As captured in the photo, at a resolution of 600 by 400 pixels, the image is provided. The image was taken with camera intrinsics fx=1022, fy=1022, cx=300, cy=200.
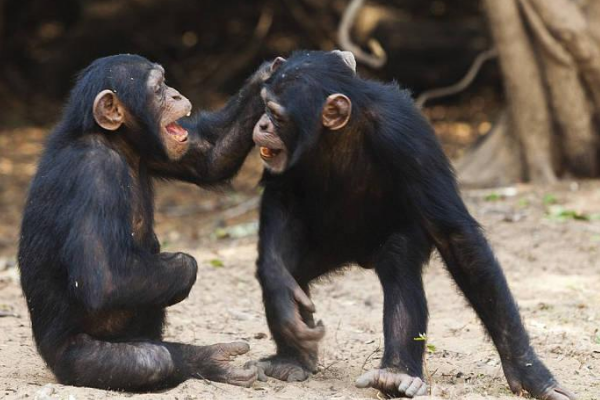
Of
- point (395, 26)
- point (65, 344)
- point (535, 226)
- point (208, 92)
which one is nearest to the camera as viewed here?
point (65, 344)

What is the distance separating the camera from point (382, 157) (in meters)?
5.78

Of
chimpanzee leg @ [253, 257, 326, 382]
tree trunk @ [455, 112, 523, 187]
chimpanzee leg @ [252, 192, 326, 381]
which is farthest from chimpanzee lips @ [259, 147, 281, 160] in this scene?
tree trunk @ [455, 112, 523, 187]

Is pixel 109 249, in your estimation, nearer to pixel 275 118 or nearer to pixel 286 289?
pixel 286 289

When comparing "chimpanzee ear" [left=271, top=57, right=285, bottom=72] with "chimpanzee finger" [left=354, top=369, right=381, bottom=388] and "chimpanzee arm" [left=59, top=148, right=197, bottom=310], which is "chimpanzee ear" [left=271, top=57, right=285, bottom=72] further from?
"chimpanzee finger" [left=354, top=369, right=381, bottom=388]

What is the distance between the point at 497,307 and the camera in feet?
18.7

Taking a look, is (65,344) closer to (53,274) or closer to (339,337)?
(53,274)

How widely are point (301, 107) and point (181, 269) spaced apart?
1125 millimetres

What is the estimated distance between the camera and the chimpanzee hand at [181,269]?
5496 mm

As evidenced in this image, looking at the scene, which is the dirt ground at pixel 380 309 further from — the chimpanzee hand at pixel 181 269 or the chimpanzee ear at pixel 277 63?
the chimpanzee ear at pixel 277 63

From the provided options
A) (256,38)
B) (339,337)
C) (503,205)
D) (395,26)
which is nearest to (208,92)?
(256,38)

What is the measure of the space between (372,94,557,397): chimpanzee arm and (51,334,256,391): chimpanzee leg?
1.54m

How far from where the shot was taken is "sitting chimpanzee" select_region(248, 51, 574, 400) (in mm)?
5633

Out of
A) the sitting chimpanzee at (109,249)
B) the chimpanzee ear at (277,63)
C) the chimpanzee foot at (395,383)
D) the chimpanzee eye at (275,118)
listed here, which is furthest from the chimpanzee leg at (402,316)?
the chimpanzee ear at (277,63)

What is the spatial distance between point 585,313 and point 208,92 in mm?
10994
